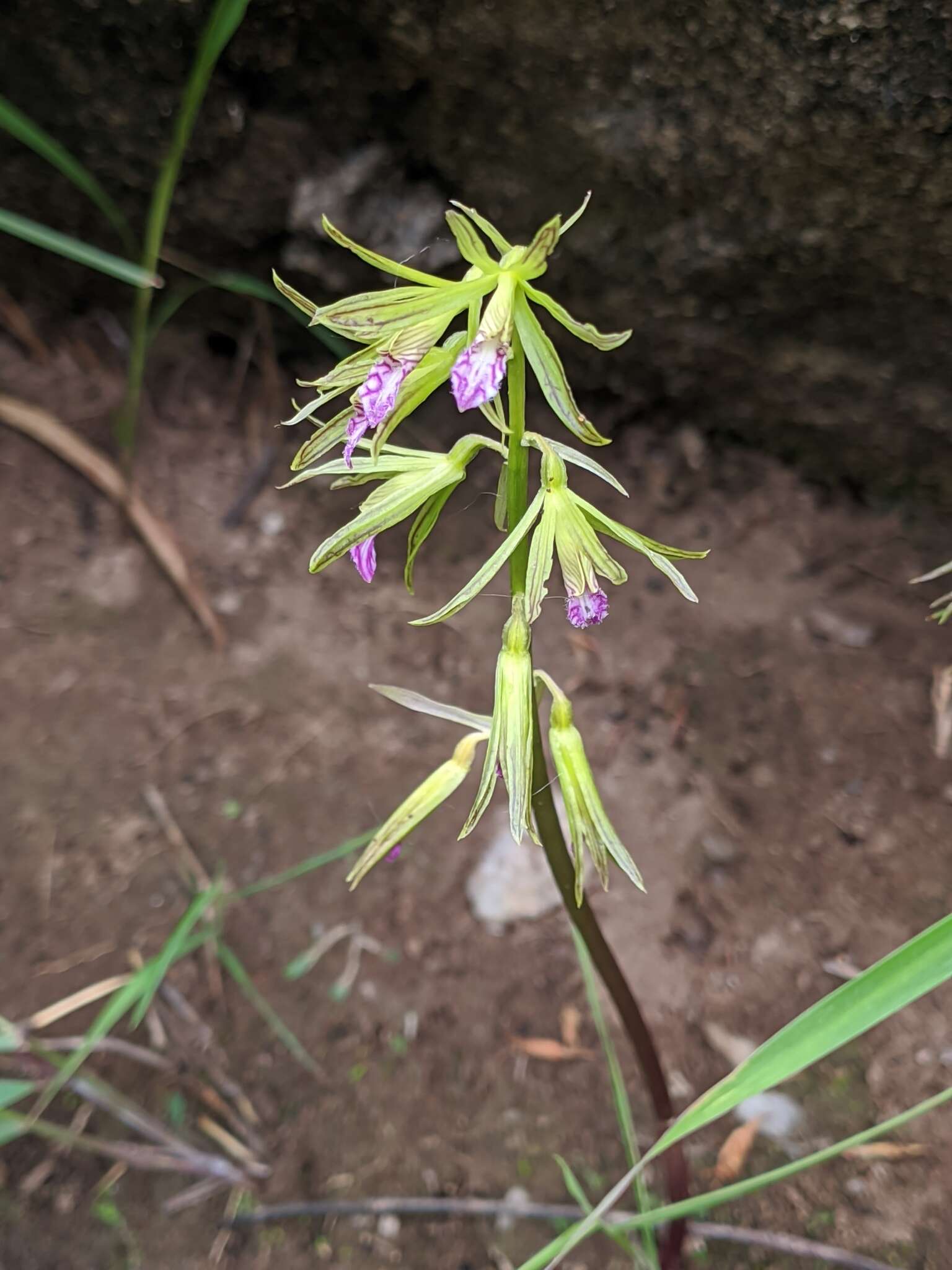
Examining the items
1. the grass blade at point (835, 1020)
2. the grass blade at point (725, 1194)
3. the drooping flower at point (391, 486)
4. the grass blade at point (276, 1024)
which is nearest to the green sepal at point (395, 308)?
the drooping flower at point (391, 486)

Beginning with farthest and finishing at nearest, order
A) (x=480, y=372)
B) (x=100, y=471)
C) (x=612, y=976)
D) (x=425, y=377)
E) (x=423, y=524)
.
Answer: (x=100, y=471)
(x=612, y=976)
(x=423, y=524)
(x=425, y=377)
(x=480, y=372)

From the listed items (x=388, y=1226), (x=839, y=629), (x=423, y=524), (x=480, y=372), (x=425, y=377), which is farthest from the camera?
(x=839, y=629)

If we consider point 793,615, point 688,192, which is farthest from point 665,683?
point 688,192

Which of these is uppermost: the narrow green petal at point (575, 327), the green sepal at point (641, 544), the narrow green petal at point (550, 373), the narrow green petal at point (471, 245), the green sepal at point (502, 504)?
the narrow green petal at point (471, 245)

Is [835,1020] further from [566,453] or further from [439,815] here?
[439,815]

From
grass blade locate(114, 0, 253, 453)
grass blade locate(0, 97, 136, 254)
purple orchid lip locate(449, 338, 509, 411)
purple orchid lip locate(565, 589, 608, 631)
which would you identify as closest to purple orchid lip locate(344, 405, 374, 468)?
purple orchid lip locate(449, 338, 509, 411)

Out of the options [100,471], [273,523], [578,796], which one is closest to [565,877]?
[578,796]

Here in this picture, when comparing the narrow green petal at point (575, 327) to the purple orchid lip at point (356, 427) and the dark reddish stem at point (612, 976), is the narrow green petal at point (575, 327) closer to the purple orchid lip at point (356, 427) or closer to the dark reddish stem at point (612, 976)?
the purple orchid lip at point (356, 427)

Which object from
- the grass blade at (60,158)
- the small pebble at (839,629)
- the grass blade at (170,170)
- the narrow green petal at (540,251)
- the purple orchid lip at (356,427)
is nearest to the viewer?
the narrow green petal at (540,251)

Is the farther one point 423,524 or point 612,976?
point 612,976
